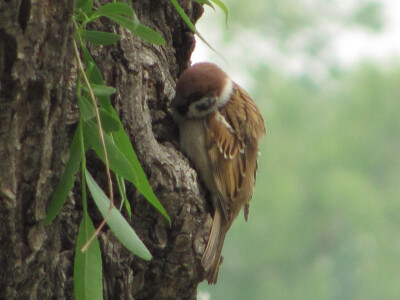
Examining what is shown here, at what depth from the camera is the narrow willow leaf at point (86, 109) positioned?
6.11 feet

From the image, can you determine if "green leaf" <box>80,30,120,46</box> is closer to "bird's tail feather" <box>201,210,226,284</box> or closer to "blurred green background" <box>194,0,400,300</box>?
"bird's tail feather" <box>201,210,226,284</box>

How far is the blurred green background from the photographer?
16766 millimetres

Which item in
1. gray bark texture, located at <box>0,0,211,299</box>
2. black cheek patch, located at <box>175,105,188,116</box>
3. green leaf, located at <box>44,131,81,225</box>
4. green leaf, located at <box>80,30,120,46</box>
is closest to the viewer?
gray bark texture, located at <box>0,0,211,299</box>

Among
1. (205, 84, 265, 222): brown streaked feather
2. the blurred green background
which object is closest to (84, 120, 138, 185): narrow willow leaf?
(205, 84, 265, 222): brown streaked feather

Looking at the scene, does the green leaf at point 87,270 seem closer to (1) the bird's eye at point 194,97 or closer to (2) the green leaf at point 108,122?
(2) the green leaf at point 108,122

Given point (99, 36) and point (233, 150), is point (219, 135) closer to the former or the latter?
point (233, 150)

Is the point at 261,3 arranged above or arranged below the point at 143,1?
below

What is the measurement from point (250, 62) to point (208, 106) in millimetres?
16795

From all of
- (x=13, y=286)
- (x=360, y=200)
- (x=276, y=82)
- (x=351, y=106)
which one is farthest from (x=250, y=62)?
(x=13, y=286)

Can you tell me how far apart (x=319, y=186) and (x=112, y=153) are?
15.9m

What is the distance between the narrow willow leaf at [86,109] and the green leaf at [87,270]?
0.21 meters

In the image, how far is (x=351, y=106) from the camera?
62.6 feet

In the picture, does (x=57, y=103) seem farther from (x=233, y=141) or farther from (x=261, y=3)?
(x=261, y=3)

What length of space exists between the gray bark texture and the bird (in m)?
0.06
